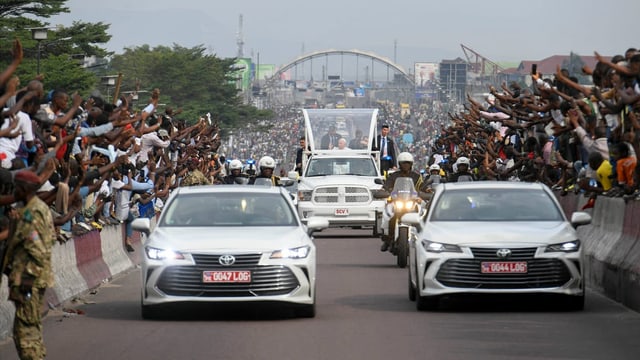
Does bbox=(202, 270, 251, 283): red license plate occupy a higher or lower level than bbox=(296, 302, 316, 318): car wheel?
higher

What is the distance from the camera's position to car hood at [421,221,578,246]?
18156 mm

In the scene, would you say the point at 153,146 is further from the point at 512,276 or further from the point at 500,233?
the point at 512,276

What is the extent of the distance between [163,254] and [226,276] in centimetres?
71

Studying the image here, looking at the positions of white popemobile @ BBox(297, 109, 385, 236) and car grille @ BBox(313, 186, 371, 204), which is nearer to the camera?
white popemobile @ BBox(297, 109, 385, 236)

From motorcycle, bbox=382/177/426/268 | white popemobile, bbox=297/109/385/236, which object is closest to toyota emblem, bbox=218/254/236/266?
motorcycle, bbox=382/177/426/268

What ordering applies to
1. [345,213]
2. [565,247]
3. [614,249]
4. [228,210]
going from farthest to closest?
[345,213] < [614,249] < [228,210] < [565,247]

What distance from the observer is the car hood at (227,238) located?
17.4 meters

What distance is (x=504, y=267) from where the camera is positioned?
1798 centimetres

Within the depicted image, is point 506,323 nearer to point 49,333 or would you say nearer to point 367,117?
point 49,333

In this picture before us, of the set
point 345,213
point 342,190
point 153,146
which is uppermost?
point 153,146

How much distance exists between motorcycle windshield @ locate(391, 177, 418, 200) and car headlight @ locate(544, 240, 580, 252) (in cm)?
922

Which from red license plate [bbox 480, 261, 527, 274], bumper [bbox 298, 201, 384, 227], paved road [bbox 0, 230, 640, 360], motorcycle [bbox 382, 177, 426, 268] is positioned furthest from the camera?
bumper [bbox 298, 201, 384, 227]

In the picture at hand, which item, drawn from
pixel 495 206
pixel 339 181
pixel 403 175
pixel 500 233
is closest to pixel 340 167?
pixel 339 181

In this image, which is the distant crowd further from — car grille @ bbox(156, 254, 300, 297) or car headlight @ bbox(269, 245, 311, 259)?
car headlight @ bbox(269, 245, 311, 259)
